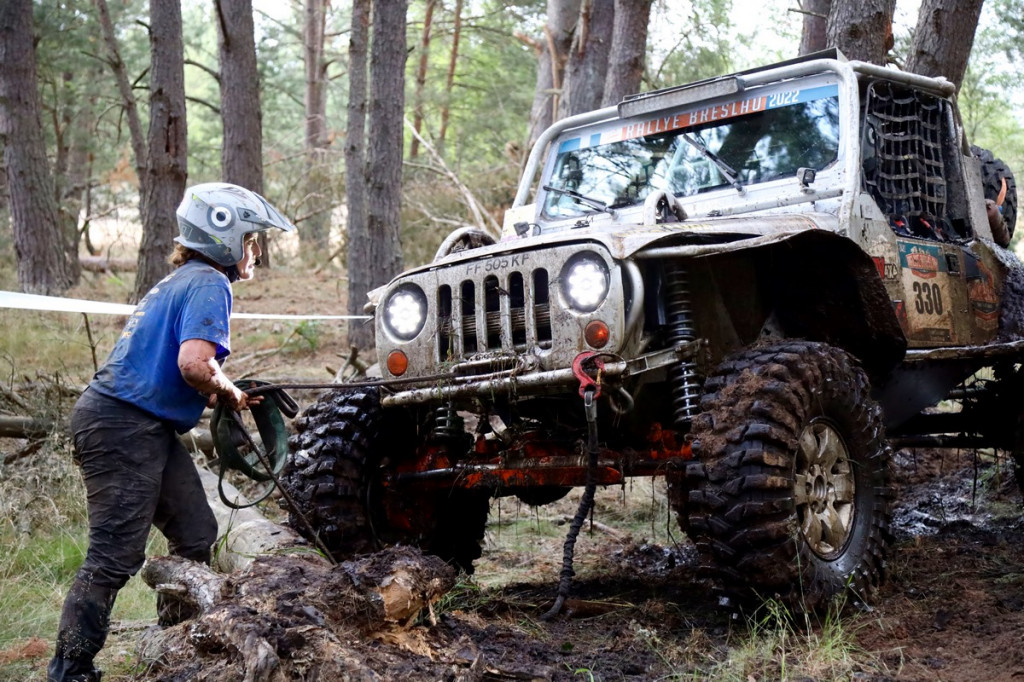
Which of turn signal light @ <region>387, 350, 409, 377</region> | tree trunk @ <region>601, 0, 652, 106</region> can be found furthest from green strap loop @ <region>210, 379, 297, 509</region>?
tree trunk @ <region>601, 0, 652, 106</region>

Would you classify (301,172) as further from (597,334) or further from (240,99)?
(597,334)

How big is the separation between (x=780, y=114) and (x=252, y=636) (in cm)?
390

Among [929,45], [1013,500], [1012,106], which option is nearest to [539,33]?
[1012,106]

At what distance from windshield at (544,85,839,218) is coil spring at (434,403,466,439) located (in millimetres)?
1775

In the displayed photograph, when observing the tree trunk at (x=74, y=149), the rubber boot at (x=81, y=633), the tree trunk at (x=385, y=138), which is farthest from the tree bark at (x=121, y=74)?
the rubber boot at (x=81, y=633)

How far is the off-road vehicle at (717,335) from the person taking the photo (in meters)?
4.31

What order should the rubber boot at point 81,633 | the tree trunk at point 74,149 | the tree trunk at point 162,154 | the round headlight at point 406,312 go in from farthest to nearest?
the tree trunk at point 74,149, the tree trunk at point 162,154, the round headlight at point 406,312, the rubber boot at point 81,633

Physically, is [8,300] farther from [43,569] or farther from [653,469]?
[653,469]

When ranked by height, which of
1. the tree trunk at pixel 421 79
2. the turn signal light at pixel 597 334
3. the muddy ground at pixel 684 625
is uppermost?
the tree trunk at pixel 421 79

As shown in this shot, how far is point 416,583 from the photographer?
3.78 m

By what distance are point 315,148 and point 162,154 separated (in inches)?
240

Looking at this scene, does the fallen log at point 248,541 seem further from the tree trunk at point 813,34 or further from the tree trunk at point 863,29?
the tree trunk at point 813,34

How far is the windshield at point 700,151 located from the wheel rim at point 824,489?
5.27 ft

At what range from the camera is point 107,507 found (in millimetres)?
3846
